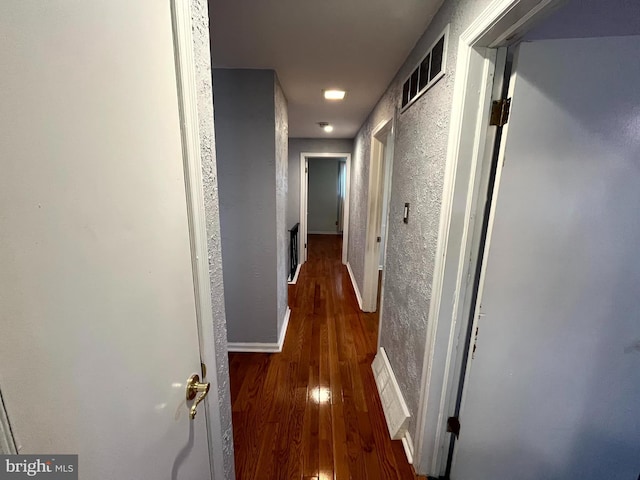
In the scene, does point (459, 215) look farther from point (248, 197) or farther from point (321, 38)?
point (248, 197)

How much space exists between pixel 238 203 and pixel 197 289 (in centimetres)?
140

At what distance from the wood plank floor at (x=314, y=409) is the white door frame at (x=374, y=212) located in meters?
0.32

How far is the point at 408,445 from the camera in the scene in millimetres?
1441

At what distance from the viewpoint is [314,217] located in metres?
7.86

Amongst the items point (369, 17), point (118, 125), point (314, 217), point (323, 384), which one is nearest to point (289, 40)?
point (369, 17)

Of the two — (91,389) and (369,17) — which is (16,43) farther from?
(369,17)

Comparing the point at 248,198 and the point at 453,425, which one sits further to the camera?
the point at 248,198

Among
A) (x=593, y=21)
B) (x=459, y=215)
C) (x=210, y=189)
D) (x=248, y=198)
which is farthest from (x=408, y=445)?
(x=593, y=21)

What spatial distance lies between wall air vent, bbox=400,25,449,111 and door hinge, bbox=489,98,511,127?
32 cm

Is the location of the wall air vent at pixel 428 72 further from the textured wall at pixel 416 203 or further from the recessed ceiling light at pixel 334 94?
the recessed ceiling light at pixel 334 94

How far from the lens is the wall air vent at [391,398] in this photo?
1507 mm

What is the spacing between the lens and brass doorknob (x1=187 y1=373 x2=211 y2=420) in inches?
27.7

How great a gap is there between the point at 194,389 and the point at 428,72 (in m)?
1.67

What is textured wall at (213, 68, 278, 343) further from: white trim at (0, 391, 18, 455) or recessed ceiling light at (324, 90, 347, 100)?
white trim at (0, 391, 18, 455)
